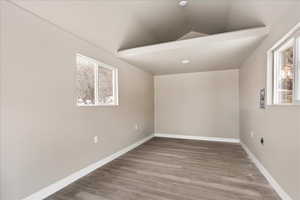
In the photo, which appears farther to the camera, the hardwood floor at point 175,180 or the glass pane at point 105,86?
the glass pane at point 105,86

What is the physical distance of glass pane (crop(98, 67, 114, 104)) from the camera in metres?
2.91

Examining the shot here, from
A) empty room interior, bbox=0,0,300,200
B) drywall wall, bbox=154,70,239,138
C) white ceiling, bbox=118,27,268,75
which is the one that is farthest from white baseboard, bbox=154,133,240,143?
white ceiling, bbox=118,27,268,75

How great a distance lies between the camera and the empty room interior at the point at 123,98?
62.5 inches

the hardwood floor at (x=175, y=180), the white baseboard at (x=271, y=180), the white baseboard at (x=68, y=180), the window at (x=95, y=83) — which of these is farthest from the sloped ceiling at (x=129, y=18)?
the white baseboard at (x=271, y=180)

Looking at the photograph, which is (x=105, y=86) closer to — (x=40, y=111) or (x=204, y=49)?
(x=40, y=111)

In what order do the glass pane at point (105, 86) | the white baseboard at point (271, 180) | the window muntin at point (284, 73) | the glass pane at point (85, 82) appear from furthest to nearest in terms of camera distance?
the glass pane at point (105, 86), the glass pane at point (85, 82), the window muntin at point (284, 73), the white baseboard at point (271, 180)

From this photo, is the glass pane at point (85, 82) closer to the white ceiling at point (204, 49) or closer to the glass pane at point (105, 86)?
the glass pane at point (105, 86)

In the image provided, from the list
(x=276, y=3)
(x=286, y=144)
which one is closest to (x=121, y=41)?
(x=276, y=3)

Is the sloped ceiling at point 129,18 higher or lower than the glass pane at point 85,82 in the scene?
higher

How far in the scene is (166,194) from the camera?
6.07ft

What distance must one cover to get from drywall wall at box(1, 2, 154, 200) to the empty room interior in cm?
1

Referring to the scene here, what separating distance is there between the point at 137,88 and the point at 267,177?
128 inches

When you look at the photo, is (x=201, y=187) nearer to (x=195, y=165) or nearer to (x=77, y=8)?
(x=195, y=165)

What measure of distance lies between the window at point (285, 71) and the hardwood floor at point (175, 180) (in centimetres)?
126
